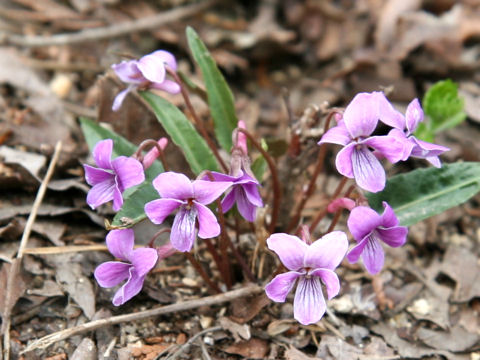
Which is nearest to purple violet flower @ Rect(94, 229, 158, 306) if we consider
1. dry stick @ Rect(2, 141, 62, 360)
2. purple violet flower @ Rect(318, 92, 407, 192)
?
dry stick @ Rect(2, 141, 62, 360)

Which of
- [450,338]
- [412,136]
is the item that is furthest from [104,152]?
[450,338]

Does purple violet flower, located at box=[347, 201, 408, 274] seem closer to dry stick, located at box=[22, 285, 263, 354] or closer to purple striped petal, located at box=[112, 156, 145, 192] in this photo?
dry stick, located at box=[22, 285, 263, 354]

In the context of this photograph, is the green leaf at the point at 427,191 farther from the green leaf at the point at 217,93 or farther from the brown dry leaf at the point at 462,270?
the green leaf at the point at 217,93

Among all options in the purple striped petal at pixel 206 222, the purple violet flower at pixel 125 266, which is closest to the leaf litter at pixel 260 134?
the purple violet flower at pixel 125 266

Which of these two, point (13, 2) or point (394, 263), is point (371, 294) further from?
point (13, 2)

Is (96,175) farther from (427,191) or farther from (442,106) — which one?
(442,106)

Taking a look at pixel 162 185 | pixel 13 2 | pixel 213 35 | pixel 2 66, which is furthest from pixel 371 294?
pixel 13 2

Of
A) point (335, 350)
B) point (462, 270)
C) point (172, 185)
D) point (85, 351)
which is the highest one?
point (172, 185)
